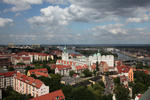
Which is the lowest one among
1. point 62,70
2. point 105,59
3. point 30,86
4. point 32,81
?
point 62,70

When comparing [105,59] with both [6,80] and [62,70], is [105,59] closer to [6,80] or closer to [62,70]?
[62,70]

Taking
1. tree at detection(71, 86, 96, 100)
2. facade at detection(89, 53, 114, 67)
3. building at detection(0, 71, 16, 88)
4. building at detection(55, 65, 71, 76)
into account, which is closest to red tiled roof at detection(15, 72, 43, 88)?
building at detection(0, 71, 16, 88)

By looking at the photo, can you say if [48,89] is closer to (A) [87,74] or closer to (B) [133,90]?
(B) [133,90]

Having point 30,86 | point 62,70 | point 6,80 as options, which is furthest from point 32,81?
point 62,70

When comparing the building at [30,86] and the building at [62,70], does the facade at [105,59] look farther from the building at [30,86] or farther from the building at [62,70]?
the building at [30,86]

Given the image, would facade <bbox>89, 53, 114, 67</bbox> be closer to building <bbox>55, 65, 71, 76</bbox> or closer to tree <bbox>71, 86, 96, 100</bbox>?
building <bbox>55, 65, 71, 76</bbox>

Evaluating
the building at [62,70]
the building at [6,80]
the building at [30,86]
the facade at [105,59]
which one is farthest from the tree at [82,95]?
the facade at [105,59]

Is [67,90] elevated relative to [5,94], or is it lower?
elevated

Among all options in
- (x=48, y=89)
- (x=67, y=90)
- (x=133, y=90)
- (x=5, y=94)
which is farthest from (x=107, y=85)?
(x=5, y=94)
